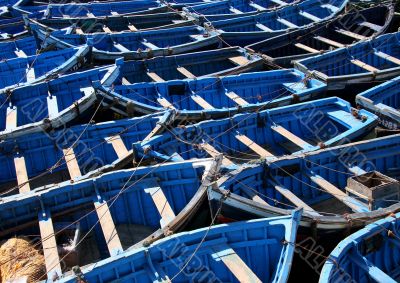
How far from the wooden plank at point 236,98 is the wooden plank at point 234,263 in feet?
20.1

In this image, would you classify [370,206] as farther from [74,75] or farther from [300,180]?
[74,75]

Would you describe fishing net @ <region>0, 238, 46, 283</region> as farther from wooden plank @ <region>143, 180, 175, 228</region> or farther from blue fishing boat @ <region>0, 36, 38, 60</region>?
blue fishing boat @ <region>0, 36, 38, 60</region>

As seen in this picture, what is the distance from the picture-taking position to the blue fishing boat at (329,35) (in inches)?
749

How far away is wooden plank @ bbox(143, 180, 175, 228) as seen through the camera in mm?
10477

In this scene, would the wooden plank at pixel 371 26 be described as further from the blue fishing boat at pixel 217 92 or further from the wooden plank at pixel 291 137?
the wooden plank at pixel 291 137

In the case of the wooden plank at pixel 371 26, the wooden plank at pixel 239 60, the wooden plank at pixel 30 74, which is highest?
the wooden plank at pixel 30 74

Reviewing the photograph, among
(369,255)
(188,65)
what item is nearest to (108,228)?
(369,255)

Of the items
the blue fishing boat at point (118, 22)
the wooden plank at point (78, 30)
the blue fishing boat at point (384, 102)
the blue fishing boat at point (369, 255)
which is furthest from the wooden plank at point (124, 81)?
the blue fishing boat at point (369, 255)

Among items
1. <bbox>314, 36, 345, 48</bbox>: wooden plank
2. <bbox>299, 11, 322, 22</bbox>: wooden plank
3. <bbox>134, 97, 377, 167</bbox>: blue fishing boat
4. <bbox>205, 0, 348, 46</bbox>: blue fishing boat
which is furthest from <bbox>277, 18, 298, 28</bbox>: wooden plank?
<bbox>134, 97, 377, 167</bbox>: blue fishing boat

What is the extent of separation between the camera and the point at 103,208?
10797mm

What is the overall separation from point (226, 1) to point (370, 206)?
1549cm

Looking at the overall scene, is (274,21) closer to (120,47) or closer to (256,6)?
(256,6)

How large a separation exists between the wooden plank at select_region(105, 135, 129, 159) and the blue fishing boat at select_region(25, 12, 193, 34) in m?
8.50

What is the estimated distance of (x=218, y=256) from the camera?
9.27m
